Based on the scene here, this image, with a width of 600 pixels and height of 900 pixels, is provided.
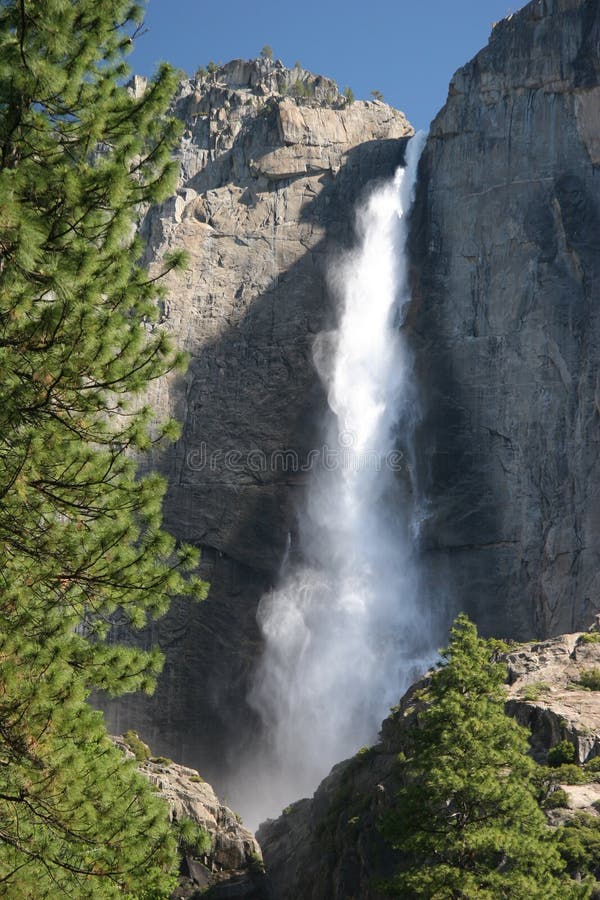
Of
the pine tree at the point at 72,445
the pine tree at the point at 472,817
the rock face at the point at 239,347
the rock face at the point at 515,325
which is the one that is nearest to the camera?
the pine tree at the point at 72,445

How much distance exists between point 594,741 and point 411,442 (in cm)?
2583

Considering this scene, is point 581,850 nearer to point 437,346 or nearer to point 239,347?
point 437,346

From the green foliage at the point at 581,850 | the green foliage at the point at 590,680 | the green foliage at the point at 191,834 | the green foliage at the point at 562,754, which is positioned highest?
the green foliage at the point at 590,680

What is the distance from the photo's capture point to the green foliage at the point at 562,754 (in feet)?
81.0

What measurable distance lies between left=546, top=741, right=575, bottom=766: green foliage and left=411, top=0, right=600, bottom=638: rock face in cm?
1529

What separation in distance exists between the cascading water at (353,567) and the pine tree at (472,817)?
23.2 m

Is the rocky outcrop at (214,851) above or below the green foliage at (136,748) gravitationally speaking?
below

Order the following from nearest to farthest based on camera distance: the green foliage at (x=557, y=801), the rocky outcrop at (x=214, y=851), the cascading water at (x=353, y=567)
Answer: the green foliage at (x=557, y=801) < the rocky outcrop at (x=214, y=851) < the cascading water at (x=353, y=567)

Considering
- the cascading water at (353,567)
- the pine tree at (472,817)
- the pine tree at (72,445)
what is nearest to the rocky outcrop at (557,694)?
the pine tree at (472,817)

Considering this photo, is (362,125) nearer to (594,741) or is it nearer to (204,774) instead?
(204,774)

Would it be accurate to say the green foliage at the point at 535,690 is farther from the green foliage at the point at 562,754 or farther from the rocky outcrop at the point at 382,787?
the green foliage at the point at 562,754

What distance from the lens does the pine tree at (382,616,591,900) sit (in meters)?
19.1

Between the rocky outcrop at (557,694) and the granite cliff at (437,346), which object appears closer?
the rocky outcrop at (557,694)

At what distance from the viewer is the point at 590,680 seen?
28281mm
